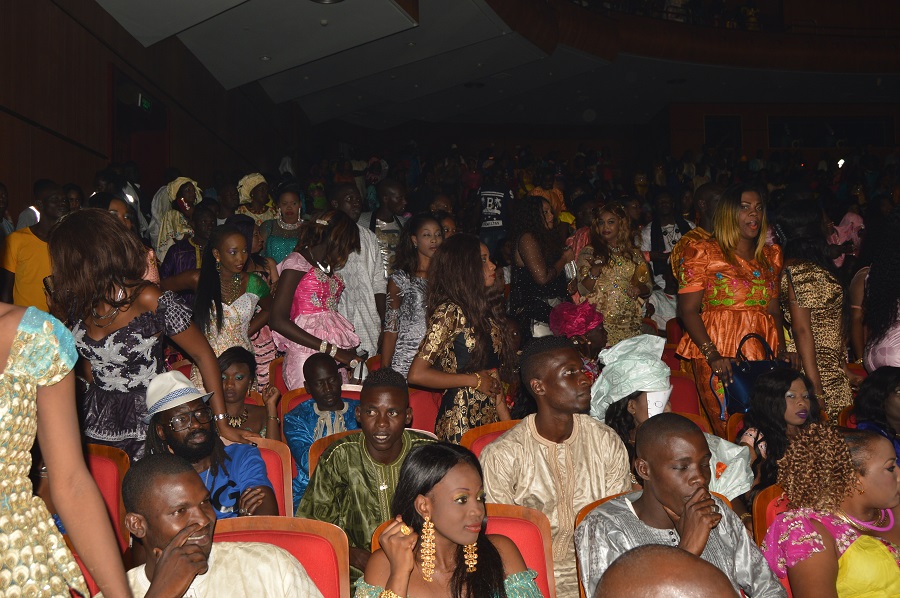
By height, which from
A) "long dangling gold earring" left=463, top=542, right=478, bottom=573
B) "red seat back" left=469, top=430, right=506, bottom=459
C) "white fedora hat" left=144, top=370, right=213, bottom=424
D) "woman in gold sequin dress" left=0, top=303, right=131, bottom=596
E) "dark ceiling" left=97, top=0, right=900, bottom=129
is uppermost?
"woman in gold sequin dress" left=0, top=303, right=131, bottom=596

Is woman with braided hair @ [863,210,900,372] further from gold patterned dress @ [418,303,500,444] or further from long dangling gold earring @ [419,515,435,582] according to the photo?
long dangling gold earring @ [419,515,435,582]

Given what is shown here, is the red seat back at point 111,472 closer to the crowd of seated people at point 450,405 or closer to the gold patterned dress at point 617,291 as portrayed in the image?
the crowd of seated people at point 450,405

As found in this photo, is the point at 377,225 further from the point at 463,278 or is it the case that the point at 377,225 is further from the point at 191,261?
the point at 463,278

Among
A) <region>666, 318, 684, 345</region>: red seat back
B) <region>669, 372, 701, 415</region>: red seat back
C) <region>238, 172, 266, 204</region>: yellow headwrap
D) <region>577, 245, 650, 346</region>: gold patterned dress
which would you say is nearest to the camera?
<region>669, 372, 701, 415</region>: red seat back

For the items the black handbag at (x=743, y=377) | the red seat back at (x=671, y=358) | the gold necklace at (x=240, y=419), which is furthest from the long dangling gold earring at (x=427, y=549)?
the red seat back at (x=671, y=358)

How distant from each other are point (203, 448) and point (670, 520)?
5.38ft

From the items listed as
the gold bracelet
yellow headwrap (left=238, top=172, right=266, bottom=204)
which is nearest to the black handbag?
the gold bracelet

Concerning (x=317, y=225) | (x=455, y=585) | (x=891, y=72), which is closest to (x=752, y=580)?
(x=455, y=585)

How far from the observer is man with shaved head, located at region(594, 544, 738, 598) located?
57.0 inches

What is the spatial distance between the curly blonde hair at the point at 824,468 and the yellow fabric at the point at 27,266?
14.2 feet

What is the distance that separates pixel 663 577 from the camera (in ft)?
4.81

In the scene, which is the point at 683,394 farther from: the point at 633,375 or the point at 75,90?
the point at 75,90

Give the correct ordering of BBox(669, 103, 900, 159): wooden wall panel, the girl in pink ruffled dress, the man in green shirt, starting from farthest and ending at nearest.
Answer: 1. BBox(669, 103, 900, 159): wooden wall panel
2. the girl in pink ruffled dress
3. the man in green shirt

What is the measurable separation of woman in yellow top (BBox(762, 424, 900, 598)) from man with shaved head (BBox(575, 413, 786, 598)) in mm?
100
